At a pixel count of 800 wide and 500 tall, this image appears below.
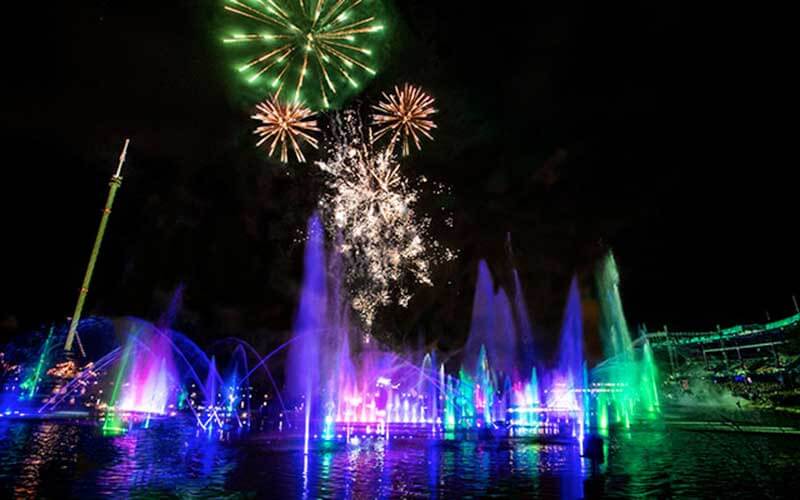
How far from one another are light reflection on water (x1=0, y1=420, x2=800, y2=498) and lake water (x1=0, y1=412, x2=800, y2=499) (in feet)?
0.09

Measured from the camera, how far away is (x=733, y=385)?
60.2 metres

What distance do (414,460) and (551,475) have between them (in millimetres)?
3995

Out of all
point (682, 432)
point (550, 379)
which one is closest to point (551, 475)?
point (682, 432)

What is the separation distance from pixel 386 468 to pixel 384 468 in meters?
0.05

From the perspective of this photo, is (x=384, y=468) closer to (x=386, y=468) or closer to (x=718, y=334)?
(x=386, y=468)

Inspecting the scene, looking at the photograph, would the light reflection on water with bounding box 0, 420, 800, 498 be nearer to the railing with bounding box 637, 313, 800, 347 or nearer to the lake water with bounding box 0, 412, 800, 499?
the lake water with bounding box 0, 412, 800, 499

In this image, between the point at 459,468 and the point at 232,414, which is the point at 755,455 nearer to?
the point at 459,468

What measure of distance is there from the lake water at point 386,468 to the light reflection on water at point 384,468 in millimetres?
26

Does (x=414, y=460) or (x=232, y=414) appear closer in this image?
(x=414, y=460)

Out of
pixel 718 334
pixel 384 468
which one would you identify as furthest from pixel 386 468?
pixel 718 334

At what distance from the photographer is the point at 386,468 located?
12062mm

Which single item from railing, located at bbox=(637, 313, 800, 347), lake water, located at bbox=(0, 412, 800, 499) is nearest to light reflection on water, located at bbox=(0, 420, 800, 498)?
lake water, located at bbox=(0, 412, 800, 499)

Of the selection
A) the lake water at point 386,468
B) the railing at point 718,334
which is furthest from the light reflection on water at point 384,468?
the railing at point 718,334

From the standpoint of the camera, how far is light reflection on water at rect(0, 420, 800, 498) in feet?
30.5
